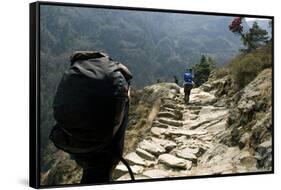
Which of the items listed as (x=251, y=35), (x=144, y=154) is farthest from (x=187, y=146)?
(x=251, y=35)

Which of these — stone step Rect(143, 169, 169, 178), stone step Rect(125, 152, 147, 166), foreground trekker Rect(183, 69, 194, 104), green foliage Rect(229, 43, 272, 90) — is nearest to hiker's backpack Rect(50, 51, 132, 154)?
stone step Rect(125, 152, 147, 166)

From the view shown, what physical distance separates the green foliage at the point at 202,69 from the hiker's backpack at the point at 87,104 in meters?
1.09

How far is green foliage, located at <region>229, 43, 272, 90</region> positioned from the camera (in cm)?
740

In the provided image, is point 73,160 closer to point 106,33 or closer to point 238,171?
point 106,33

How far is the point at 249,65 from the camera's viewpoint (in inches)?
294

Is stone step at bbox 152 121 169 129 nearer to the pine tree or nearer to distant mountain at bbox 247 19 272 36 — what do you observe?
the pine tree

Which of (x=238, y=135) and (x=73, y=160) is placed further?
(x=238, y=135)

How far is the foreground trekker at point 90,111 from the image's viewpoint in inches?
246

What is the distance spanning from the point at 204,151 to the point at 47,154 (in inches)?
76.2

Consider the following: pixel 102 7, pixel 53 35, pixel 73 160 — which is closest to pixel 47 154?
pixel 73 160

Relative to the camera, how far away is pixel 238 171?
7.46m

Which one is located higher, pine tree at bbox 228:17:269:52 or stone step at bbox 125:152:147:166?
pine tree at bbox 228:17:269:52

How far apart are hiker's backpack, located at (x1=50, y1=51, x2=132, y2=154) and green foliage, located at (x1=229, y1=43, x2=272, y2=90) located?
1.66 metres

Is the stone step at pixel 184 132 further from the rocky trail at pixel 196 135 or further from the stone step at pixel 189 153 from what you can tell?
the stone step at pixel 189 153
